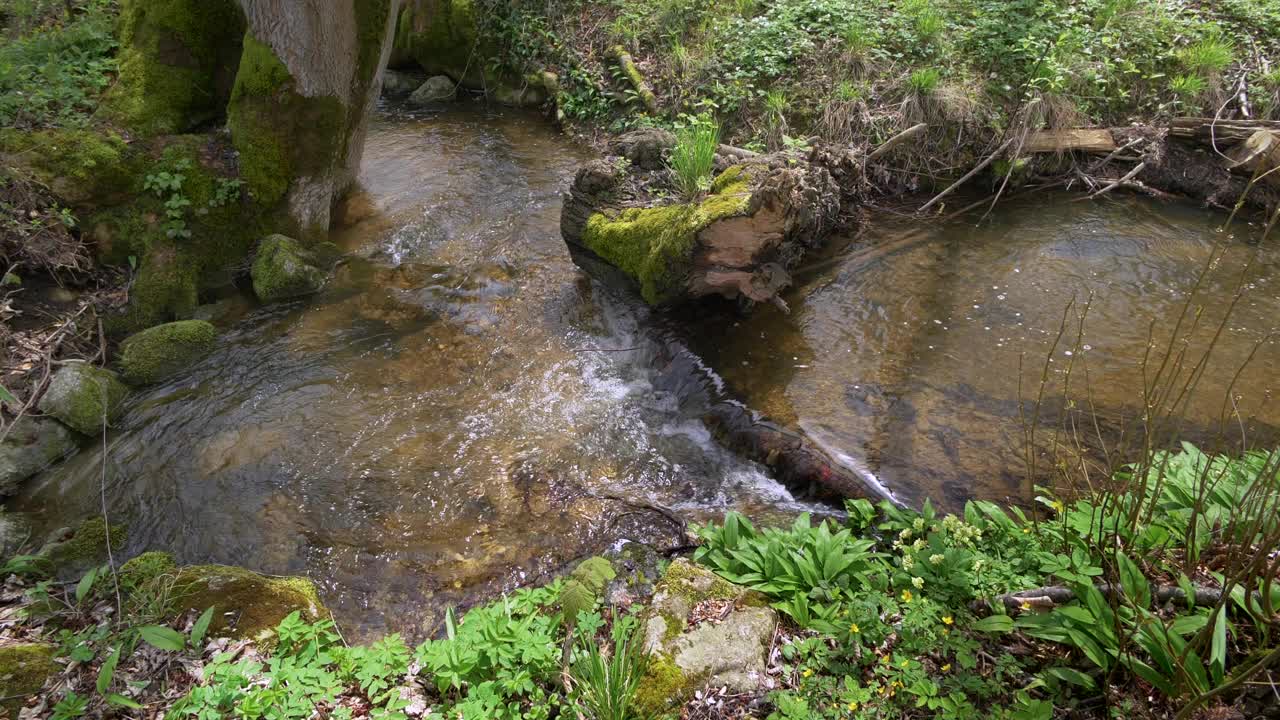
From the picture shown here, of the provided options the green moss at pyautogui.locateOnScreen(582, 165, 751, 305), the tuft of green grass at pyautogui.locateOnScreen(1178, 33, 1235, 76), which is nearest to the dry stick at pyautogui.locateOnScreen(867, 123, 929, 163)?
the green moss at pyautogui.locateOnScreen(582, 165, 751, 305)

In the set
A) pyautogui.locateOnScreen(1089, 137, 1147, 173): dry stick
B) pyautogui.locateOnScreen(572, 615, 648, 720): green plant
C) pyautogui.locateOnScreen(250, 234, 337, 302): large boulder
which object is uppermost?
pyautogui.locateOnScreen(1089, 137, 1147, 173): dry stick

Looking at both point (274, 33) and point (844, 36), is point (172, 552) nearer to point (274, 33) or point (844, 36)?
point (274, 33)

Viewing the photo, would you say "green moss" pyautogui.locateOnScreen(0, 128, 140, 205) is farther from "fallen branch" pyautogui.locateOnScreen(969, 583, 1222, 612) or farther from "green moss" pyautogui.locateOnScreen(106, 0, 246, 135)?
"fallen branch" pyautogui.locateOnScreen(969, 583, 1222, 612)

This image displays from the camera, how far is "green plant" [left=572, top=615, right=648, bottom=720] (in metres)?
2.42

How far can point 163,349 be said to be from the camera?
5.21 metres

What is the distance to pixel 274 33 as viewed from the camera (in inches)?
223

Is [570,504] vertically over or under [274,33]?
under

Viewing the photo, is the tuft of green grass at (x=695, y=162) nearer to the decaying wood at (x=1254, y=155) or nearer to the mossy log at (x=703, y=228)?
the mossy log at (x=703, y=228)

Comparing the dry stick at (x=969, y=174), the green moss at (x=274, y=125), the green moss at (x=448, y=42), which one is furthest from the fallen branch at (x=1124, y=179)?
the green moss at (x=448, y=42)

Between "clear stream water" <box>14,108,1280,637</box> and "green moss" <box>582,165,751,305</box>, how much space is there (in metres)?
0.47

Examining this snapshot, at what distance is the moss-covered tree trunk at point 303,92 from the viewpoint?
5.68 m

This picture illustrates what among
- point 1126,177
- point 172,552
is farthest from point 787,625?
point 1126,177

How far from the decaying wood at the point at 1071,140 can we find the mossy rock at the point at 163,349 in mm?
8196

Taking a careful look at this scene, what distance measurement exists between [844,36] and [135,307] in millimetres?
7824
